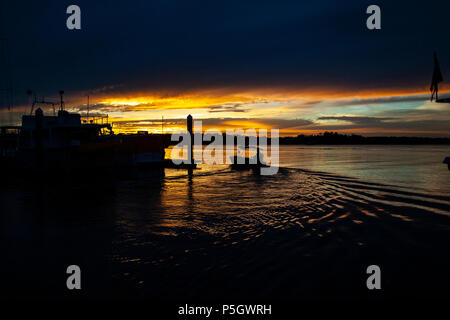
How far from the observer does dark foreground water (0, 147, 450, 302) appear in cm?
670

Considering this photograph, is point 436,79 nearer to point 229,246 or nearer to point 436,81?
point 436,81

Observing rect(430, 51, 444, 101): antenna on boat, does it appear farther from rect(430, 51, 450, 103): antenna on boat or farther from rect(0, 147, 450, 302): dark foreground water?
rect(0, 147, 450, 302): dark foreground water

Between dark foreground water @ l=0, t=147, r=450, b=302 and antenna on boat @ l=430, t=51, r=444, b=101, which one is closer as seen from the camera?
dark foreground water @ l=0, t=147, r=450, b=302

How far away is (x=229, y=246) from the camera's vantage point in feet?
30.5

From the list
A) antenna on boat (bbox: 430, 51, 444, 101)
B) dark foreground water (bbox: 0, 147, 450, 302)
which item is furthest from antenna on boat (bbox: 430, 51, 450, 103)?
dark foreground water (bbox: 0, 147, 450, 302)

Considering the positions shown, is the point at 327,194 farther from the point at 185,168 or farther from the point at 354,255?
the point at 185,168

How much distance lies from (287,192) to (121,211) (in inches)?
430

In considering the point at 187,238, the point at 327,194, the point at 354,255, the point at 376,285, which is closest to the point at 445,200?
the point at 327,194

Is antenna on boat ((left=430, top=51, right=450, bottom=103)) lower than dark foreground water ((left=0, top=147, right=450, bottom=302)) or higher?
higher

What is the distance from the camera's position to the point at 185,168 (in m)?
40.1

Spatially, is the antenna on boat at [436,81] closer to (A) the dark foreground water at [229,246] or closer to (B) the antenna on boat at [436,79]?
(B) the antenna on boat at [436,79]

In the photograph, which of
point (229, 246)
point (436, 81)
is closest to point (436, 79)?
point (436, 81)

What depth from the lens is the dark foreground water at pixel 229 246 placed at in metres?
6.70

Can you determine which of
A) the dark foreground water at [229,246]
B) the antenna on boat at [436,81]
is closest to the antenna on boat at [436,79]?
the antenna on boat at [436,81]
